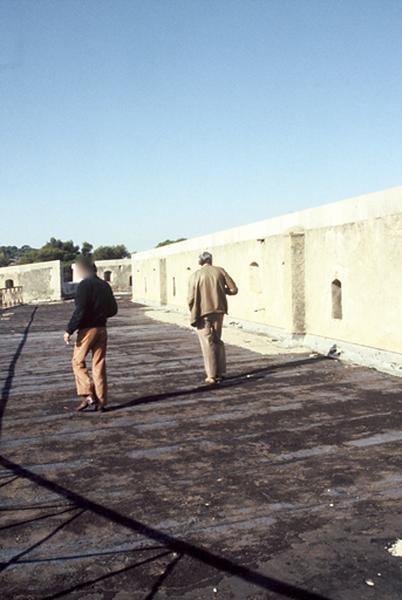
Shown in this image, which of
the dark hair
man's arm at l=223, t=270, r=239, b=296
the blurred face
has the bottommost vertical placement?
man's arm at l=223, t=270, r=239, b=296

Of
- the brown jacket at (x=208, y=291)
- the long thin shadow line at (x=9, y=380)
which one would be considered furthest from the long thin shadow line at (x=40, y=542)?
the brown jacket at (x=208, y=291)

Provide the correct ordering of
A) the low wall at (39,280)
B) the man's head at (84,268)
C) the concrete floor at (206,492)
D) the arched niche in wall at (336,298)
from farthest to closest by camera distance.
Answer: the low wall at (39,280) → the arched niche in wall at (336,298) → the man's head at (84,268) → the concrete floor at (206,492)

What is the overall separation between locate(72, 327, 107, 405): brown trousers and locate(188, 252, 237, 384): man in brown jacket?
5.71ft

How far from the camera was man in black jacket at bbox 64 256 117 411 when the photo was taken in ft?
20.0

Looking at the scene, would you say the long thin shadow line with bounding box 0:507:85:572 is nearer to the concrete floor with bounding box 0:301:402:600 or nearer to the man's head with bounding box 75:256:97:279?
the concrete floor with bounding box 0:301:402:600

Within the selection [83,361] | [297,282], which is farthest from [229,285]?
[297,282]

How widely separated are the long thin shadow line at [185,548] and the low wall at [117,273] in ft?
123

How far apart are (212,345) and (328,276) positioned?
297 cm

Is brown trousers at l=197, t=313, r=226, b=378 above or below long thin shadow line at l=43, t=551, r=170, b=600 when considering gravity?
above

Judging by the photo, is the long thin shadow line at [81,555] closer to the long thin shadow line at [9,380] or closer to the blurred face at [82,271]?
the long thin shadow line at [9,380]

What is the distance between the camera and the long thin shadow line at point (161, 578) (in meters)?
2.62

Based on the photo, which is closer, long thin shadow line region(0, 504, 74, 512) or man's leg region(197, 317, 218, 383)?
long thin shadow line region(0, 504, 74, 512)

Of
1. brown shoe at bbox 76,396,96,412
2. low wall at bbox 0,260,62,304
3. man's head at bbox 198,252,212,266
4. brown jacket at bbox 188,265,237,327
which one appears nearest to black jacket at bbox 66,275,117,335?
brown shoe at bbox 76,396,96,412

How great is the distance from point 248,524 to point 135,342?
900cm
